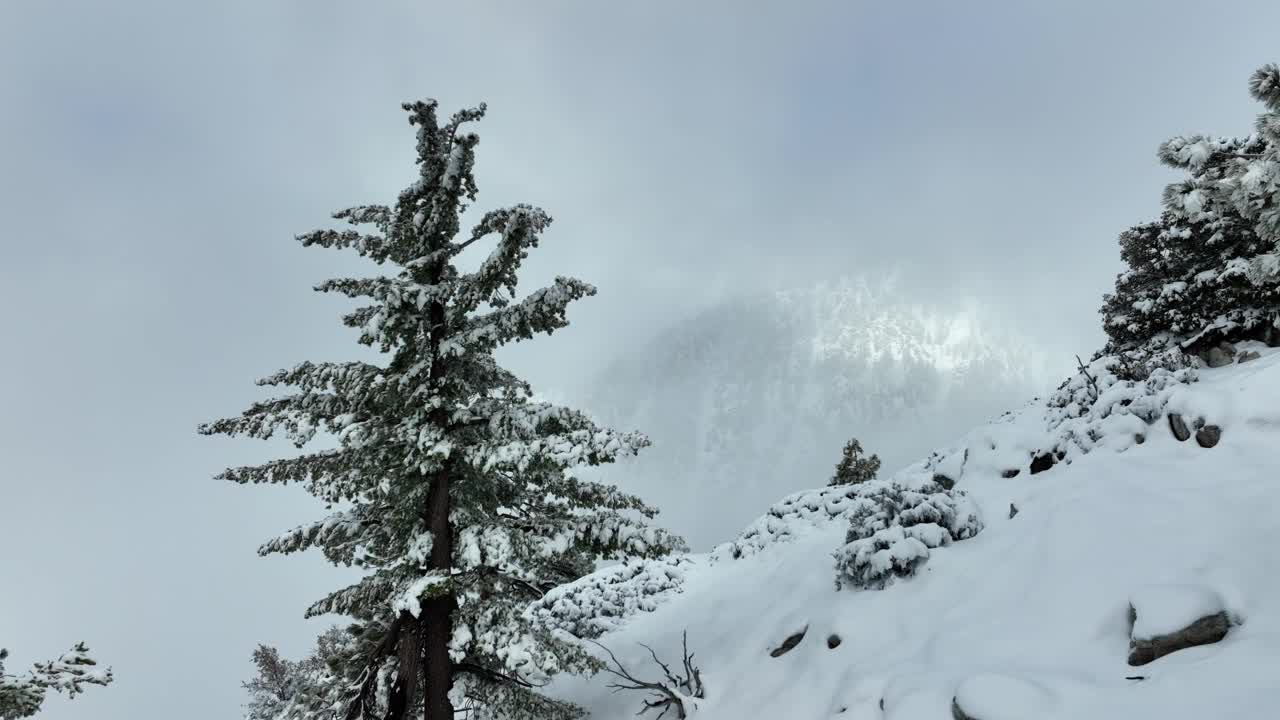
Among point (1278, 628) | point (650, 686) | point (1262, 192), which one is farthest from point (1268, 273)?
point (650, 686)

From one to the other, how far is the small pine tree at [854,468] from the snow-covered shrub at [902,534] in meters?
15.9

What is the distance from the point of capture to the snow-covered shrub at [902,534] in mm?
8711

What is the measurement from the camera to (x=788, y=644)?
29.6 ft

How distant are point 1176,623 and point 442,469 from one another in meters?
8.22

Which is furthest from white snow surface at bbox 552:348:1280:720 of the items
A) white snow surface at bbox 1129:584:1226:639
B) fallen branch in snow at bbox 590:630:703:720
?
fallen branch in snow at bbox 590:630:703:720

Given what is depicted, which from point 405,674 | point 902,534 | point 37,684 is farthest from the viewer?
point 902,534

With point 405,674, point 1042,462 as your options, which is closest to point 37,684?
point 405,674

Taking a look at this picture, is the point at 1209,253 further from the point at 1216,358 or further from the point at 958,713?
the point at 958,713

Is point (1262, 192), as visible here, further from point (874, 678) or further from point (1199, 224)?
point (1199, 224)

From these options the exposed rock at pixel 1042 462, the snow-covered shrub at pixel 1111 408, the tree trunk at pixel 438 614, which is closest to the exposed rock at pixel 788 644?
the tree trunk at pixel 438 614

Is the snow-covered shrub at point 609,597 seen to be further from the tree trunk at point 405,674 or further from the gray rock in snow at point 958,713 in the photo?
the gray rock in snow at point 958,713

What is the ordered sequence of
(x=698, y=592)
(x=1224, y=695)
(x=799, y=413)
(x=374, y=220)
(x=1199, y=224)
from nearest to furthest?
(x=1224, y=695) < (x=374, y=220) < (x=698, y=592) < (x=1199, y=224) < (x=799, y=413)

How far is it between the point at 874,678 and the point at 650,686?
12.7ft

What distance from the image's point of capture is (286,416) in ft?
24.5
